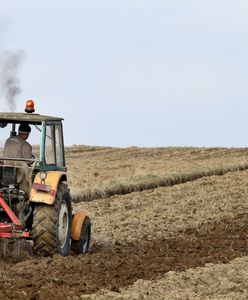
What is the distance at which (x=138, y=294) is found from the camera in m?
7.93

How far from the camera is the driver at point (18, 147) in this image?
11.2 metres

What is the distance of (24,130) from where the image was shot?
444 inches

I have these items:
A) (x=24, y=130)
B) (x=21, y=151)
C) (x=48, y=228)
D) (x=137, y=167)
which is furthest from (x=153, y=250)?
(x=137, y=167)

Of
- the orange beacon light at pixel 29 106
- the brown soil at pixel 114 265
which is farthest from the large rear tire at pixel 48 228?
the orange beacon light at pixel 29 106

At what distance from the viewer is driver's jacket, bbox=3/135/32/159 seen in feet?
36.7

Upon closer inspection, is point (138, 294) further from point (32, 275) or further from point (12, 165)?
point (12, 165)

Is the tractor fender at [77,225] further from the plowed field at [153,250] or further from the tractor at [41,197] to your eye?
the plowed field at [153,250]

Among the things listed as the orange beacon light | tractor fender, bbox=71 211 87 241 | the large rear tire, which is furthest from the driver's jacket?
tractor fender, bbox=71 211 87 241

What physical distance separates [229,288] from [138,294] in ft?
3.50

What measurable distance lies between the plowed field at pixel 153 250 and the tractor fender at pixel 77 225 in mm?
399

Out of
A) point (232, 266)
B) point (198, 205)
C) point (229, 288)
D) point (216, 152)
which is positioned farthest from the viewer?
point (216, 152)

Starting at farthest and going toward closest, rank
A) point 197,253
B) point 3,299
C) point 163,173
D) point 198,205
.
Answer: point 163,173 < point 198,205 < point 197,253 < point 3,299

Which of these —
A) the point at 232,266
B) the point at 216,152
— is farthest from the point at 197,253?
the point at 216,152

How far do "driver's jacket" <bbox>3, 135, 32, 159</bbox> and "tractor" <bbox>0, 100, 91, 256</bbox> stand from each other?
83mm
